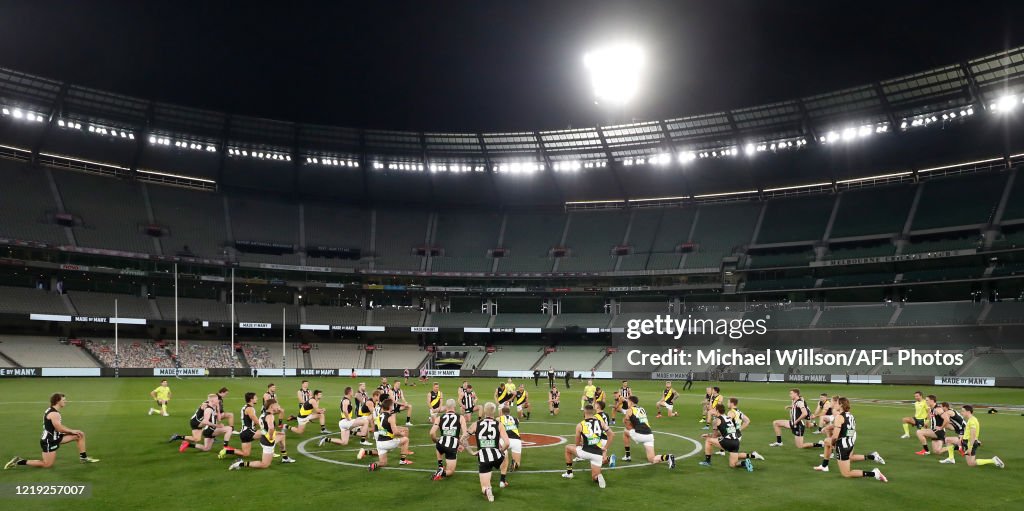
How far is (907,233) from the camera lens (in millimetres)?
74875

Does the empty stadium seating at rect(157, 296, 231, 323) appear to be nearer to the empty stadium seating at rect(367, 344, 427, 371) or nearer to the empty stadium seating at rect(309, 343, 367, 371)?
the empty stadium seating at rect(309, 343, 367, 371)

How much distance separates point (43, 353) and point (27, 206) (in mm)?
17997

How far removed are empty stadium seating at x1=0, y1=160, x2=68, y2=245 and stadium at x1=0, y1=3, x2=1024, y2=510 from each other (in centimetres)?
29

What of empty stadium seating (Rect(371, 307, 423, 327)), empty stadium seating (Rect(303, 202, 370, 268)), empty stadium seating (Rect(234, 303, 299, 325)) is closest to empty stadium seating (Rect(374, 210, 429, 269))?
empty stadium seating (Rect(303, 202, 370, 268))

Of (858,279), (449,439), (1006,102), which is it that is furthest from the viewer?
(858,279)

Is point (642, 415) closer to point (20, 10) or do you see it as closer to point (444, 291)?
point (20, 10)

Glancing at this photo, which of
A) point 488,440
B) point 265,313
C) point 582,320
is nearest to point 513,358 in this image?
point 582,320

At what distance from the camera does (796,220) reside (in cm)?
8331

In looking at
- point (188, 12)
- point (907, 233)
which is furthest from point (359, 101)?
point (907, 233)

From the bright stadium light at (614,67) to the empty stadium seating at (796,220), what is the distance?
4169cm

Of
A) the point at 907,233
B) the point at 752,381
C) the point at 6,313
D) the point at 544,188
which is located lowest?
the point at 752,381

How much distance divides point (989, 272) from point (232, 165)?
87.5 metres

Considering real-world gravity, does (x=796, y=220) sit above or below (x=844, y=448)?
above

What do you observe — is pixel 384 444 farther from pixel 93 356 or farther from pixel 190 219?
pixel 190 219
